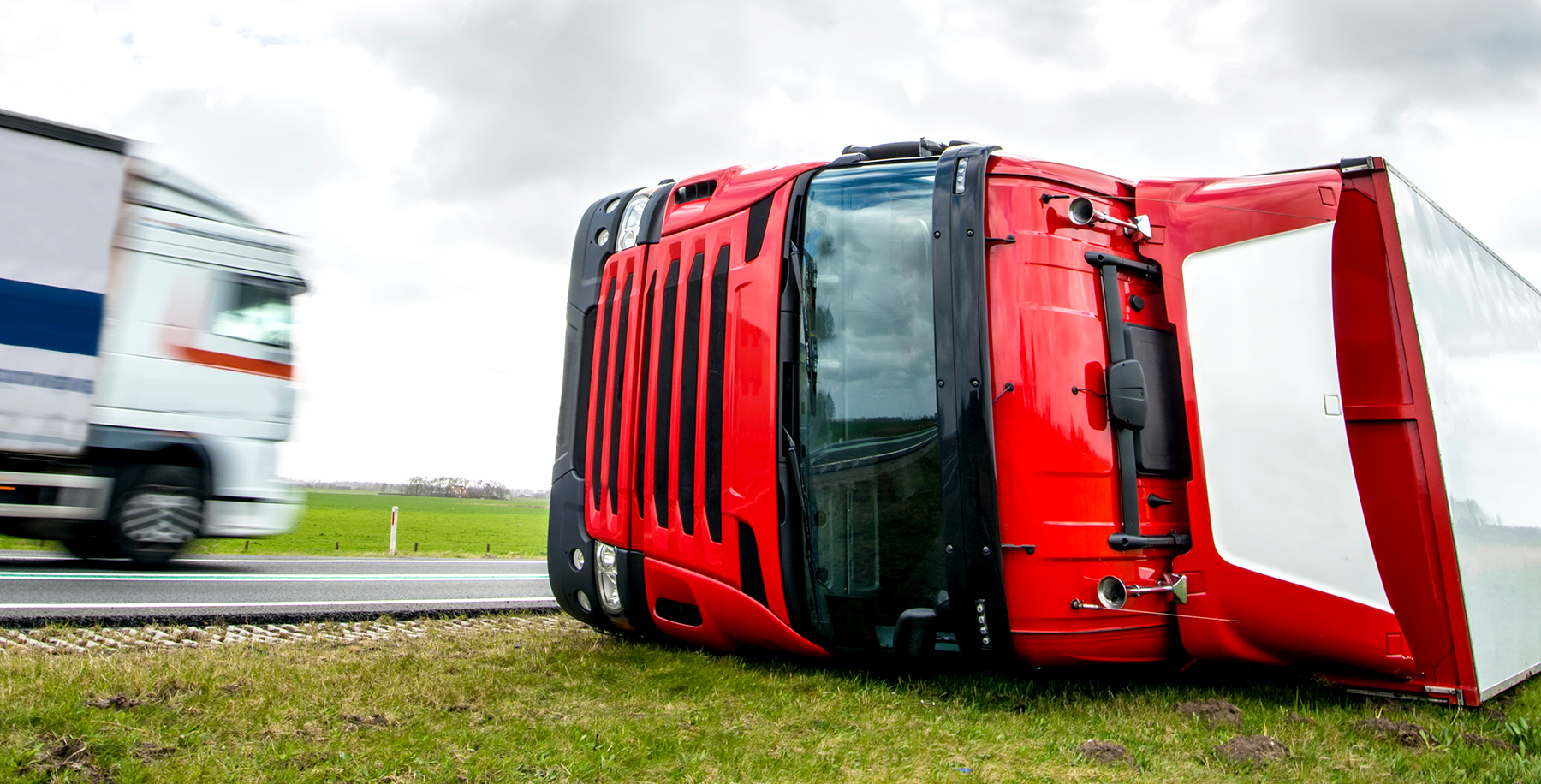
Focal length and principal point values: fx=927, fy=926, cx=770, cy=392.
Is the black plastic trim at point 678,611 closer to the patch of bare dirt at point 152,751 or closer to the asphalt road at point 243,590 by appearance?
the patch of bare dirt at point 152,751

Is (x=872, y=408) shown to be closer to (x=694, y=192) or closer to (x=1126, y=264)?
(x=1126, y=264)

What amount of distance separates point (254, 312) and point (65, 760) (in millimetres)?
6016

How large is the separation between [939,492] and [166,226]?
674cm

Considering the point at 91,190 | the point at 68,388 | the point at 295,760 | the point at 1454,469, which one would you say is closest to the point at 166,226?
the point at 91,190

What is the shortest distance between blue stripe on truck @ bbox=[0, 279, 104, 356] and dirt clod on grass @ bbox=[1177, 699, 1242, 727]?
741 cm

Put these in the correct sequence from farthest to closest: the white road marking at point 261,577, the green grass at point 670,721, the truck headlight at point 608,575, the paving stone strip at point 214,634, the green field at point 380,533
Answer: the green field at point 380,533
the white road marking at point 261,577
the truck headlight at point 608,575
the paving stone strip at point 214,634
the green grass at point 670,721

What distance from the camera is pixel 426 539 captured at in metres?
19.0

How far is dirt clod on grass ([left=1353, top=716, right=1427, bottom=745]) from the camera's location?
2.98 metres

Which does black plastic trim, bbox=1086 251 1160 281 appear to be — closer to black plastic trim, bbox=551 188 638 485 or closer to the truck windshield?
the truck windshield

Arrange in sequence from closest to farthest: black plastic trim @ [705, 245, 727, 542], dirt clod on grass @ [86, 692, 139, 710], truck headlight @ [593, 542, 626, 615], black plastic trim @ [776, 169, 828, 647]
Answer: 1. dirt clod on grass @ [86, 692, 139, 710]
2. black plastic trim @ [776, 169, 828, 647]
3. black plastic trim @ [705, 245, 727, 542]
4. truck headlight @ [593, 542, 626, 615]

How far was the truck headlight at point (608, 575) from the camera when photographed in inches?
167

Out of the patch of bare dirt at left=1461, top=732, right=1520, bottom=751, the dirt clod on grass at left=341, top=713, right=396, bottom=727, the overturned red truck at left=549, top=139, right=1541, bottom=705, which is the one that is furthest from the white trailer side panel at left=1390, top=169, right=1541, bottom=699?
the dirt clod on grass at left=341, top=713, right=396, bottom=727

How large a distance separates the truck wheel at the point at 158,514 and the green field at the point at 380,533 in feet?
1.10

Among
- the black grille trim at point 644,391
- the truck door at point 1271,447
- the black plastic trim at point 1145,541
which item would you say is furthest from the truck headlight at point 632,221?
the black plastic trim at point 1145,541
